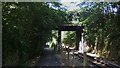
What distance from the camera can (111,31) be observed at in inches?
768

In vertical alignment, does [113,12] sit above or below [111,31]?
above

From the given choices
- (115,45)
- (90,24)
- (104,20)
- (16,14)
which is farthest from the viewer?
(90,24)

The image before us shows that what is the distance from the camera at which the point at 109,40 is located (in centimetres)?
1995

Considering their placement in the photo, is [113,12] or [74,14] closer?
[113,12]

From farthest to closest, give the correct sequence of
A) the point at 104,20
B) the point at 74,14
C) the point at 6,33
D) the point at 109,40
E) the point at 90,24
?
the point at 74,14
the point at 90,24
the point at 104,20
the point at 109,40
the point at 6,33

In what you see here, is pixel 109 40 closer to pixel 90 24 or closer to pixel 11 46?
pixel 90 24

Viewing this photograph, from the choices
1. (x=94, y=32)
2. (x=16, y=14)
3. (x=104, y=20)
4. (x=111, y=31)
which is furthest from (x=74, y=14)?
(x=16, y=14)

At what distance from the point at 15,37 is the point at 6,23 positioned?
0.59 m

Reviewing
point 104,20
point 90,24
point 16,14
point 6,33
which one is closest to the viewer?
point 6,33

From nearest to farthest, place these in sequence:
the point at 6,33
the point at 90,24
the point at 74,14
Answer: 1. the point at 6,33
2. the point at 90,24
3. the point at 74,14

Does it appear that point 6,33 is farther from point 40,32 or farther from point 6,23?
point 40,32

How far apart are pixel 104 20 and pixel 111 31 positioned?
232 cm

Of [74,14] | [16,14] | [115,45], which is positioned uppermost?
[74,14]

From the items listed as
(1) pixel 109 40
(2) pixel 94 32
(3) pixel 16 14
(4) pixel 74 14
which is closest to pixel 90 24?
(2) pixel 94 32
